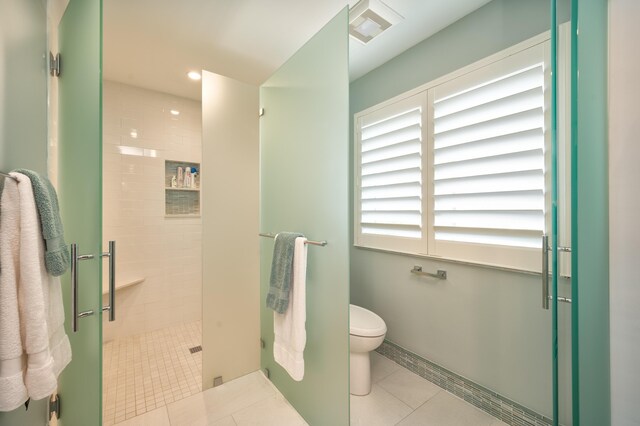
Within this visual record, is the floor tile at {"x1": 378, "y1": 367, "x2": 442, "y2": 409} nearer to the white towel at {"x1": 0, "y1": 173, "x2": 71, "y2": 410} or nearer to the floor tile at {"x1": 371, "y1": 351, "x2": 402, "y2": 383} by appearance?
the floor tile at {"x1": 371, "y1": 351, "x2": 402, "y2": 383}

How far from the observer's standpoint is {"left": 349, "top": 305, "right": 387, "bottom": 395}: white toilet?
63.9 inches

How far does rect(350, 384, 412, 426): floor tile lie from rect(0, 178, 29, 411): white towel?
151 centimetres

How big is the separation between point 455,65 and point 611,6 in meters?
0.96

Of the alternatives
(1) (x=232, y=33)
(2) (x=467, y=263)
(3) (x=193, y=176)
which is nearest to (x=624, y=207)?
(2) (x=467, y=263)

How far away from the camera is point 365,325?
5.58ft

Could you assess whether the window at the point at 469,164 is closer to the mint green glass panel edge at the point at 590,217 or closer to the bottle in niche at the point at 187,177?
the mint green glass panel edge at the point at 590,217

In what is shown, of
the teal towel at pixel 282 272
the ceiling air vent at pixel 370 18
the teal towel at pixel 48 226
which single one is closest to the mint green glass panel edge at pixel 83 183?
the teal towel at pixel 48 226

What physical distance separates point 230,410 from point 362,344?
93cm

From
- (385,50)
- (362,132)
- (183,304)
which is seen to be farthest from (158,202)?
(385,50)

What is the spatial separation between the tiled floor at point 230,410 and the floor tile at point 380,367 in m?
0.67

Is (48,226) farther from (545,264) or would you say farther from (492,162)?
(492,162)

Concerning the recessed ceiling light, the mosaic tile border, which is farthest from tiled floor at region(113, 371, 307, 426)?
the recessed ceiling light

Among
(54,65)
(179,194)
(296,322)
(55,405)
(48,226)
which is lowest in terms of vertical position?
(55,405)

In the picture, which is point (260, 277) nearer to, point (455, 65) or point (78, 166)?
point (78, 166)
